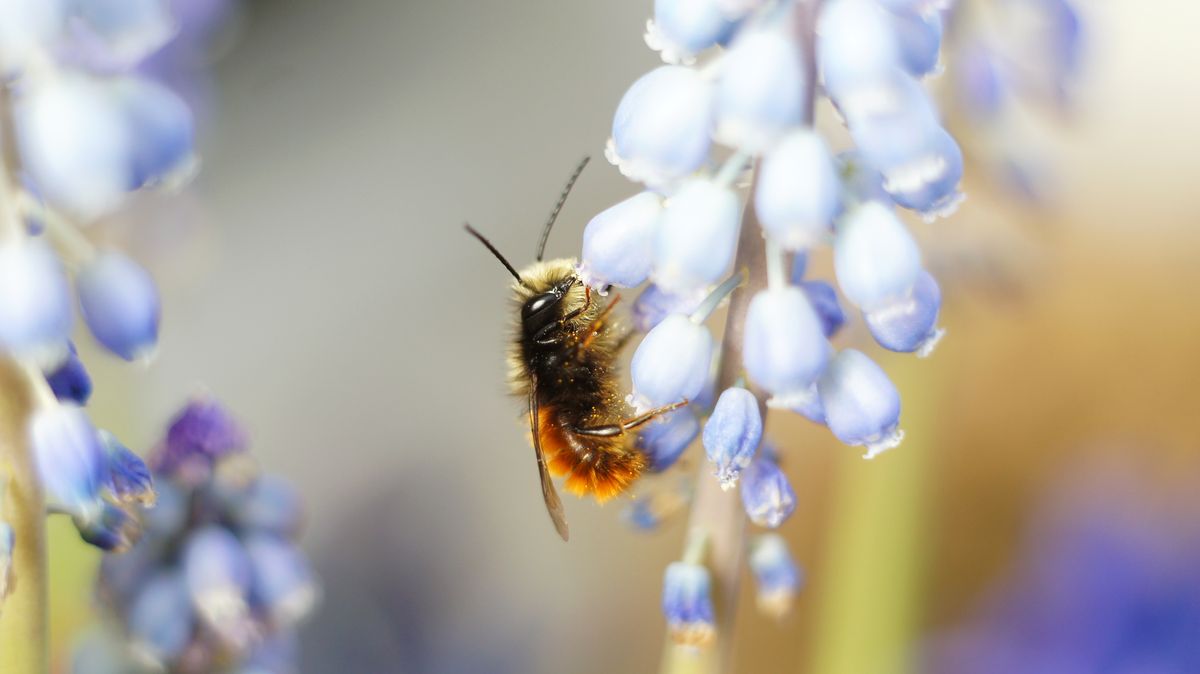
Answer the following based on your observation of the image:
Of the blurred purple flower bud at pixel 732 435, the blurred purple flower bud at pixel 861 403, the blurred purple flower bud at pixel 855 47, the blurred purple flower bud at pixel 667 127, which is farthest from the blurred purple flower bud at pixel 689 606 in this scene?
the blurred purple flower bud at pixel 855 47

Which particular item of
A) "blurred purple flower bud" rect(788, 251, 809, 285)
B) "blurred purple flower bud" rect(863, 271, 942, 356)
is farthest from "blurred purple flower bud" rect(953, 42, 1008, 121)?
"blurred purple flower bud" rect(863, 271, 942, 356)

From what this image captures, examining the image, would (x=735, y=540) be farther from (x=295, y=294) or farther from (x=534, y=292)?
(x=295, y=294)

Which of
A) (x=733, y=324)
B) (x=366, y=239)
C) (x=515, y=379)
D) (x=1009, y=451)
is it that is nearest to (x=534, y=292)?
(x=515, y=379)

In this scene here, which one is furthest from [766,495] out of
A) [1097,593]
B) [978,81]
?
[1097,593]

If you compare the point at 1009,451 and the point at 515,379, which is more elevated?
the point at 515,379

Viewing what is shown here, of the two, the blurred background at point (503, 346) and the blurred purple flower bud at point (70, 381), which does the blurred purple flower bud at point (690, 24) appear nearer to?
the blurred purple flower bud at point (70, 381)

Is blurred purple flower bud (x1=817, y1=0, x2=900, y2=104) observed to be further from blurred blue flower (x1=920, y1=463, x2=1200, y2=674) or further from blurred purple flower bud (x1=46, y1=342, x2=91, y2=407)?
blurred blue flower (x1=920, y1=463, x2=1200, y2=674)
